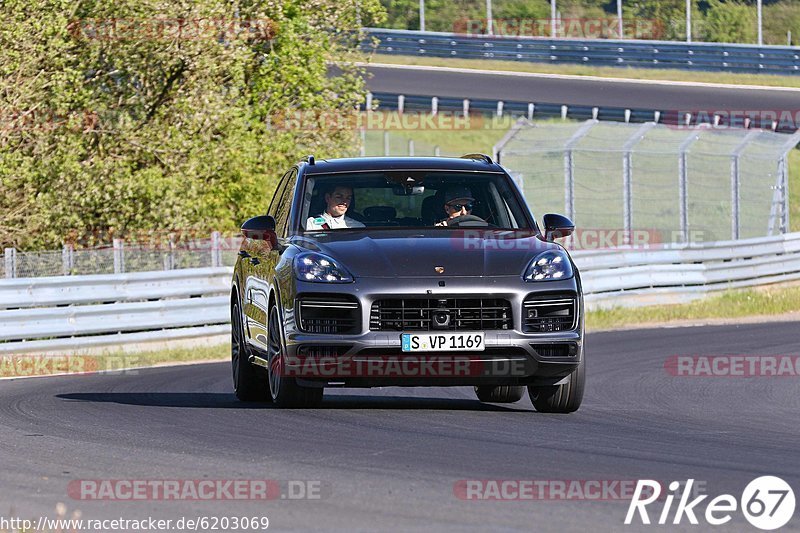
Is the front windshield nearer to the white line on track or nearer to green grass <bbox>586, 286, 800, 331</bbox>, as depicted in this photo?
green grass <bbox>586, 286, 800, 331</bbox>

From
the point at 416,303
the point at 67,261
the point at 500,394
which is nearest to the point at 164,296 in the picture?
the point at 67,261

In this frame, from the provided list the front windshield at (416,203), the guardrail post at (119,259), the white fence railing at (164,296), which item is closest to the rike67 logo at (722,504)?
the front windshield at (416,203)

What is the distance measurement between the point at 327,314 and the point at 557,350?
1521 millimetres

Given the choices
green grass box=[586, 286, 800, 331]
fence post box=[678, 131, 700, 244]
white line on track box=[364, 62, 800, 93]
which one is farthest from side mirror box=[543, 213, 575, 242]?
white line on track box=[364, 62, 800, 93]

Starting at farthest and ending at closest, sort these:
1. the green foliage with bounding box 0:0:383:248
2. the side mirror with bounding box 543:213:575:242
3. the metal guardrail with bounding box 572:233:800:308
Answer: the metal guardrail with bounding box 572:233:800:308, the green foliage with bounding box 0:0:383:248, the side mirror with bounding box 543:213:575:242

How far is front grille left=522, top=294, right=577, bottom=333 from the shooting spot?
33.1 ft

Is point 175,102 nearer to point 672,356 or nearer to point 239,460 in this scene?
point 672,356

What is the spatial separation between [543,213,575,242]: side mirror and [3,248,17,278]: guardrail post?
399 inches

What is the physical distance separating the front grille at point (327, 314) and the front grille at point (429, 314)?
133 millimetres

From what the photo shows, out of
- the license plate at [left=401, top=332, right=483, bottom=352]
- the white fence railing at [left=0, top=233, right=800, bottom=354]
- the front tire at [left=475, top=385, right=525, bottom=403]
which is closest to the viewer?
the license plate at [left=401, top=332, right=483, bottom=352]

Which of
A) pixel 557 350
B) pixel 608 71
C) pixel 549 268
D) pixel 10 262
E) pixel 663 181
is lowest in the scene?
pixel 663 181

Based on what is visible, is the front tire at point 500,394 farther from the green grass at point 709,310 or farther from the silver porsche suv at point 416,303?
the green grass at point 709,310

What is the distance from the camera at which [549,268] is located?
10.3 m

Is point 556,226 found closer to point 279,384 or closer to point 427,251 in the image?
point 427,251
